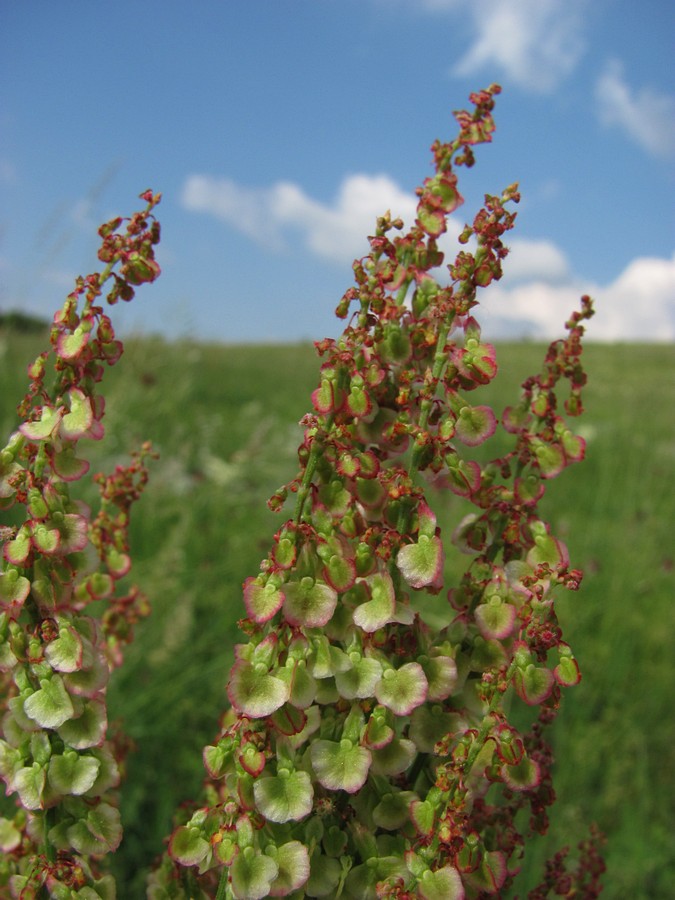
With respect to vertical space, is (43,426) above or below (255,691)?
above

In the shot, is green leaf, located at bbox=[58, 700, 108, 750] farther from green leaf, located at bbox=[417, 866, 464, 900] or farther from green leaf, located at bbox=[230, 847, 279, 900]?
green leaf, located at bbox=[417, 866, 464, 900]

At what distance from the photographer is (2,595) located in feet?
1.91

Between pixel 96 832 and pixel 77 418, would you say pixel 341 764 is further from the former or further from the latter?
pixel 77 418

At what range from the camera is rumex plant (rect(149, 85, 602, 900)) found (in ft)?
1.77

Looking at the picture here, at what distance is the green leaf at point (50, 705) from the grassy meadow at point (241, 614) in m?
0.71

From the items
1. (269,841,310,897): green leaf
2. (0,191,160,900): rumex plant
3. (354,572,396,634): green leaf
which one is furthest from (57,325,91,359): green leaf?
(269,841,310,897): green leaf

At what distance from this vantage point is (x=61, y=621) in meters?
0.60

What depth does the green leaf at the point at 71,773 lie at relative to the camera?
0.58m

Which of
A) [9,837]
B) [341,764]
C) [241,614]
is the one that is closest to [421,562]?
[341,764]

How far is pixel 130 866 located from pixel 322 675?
152 centimetres

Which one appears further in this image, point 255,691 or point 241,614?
point 241,614

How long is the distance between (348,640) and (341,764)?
0.08m

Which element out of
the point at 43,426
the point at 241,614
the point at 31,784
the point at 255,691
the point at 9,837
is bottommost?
the point at 241,614

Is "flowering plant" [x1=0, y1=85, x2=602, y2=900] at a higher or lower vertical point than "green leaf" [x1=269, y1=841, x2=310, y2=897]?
higher
